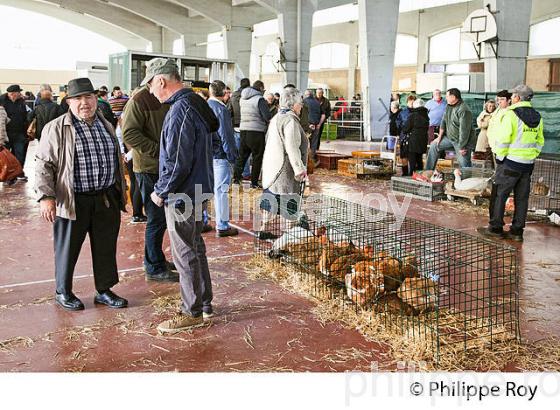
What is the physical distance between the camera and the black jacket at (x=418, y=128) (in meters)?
11.5

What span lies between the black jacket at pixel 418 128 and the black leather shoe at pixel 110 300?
808cm

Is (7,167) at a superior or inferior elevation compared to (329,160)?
superior

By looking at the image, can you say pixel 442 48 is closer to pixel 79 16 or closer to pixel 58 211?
pixel 79 16

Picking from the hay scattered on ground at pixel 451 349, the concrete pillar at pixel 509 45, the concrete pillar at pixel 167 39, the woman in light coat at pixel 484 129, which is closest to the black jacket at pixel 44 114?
the hay scattered on ground at pixel 451 349

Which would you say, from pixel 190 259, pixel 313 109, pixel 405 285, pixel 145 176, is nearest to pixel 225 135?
pixel 145 176

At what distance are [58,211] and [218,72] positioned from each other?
17.6 m

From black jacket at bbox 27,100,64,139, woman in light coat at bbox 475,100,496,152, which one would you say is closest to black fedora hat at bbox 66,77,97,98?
black jacket at bbox 27,100,64,139

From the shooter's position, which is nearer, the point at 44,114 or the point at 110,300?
the point at 110,300

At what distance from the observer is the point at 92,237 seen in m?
4.72

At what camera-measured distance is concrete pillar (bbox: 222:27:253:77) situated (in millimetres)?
30375

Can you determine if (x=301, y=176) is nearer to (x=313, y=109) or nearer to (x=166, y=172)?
(x=166, y=172)

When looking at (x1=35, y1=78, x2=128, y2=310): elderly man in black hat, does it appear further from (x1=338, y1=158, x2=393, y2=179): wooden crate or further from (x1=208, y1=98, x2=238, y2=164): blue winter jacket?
(x1=338, y1=158, x2=393, y2=179): wooden crate

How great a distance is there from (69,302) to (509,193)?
17.2 ft

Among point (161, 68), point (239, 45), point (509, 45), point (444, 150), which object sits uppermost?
point (239, 45)
